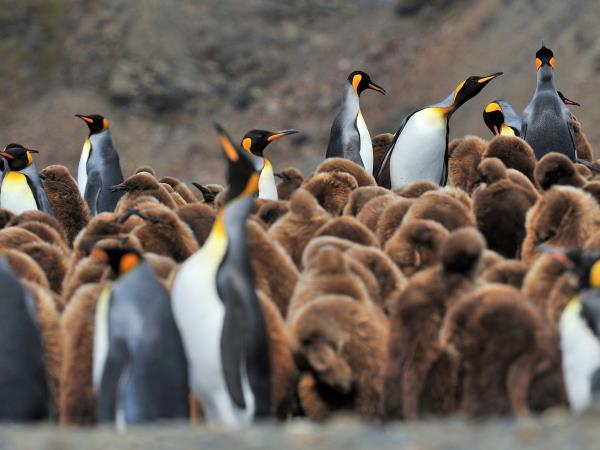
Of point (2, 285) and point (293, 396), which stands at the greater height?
point (2, 285)

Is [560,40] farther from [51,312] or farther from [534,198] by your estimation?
[51,312]

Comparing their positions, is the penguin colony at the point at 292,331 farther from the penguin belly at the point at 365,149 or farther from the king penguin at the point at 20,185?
the penguin belly at the point at 365,149

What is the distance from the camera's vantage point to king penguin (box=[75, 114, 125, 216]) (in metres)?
9.98

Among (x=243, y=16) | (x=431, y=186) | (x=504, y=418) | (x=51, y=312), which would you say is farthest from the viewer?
(x=243, y=16)

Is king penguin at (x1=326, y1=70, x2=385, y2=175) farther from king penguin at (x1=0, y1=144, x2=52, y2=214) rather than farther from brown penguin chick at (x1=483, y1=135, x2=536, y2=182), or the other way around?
king penguin at (x1=0, y1=144, x2=52, y2=214)

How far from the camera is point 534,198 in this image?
6.80 meters

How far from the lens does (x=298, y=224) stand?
6.31 m

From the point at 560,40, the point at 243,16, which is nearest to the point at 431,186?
the point at 560,40

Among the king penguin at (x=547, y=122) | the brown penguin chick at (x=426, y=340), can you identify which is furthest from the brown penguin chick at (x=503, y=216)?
the king penguin at (x=547, y=122)

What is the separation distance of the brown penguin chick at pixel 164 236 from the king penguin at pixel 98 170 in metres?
3.75

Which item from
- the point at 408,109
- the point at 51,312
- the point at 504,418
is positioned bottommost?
the point at 504,418

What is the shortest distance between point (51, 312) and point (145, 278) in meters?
0.47

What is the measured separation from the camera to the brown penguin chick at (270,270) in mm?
5305

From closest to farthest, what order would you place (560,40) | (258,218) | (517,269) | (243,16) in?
(517,269)
(258,218)
(560,40)
(243,16)
